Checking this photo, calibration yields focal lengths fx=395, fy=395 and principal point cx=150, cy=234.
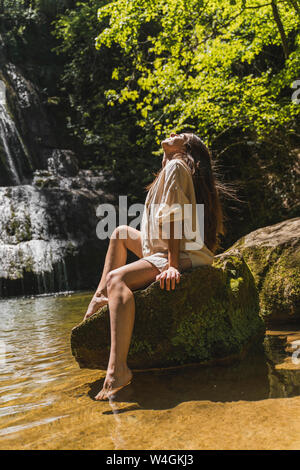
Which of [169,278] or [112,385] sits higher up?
[169,278]

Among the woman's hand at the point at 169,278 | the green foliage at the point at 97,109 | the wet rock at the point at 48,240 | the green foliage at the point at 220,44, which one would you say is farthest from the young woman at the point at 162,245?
the green foliage at the point at 97,109

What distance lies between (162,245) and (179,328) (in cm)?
54

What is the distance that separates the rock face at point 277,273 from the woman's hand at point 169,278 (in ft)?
4.20

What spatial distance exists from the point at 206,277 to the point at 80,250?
884 centimetres

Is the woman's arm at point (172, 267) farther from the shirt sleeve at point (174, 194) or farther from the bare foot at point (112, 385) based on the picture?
the bare foot at point (112, 385)

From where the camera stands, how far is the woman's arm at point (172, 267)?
2.39 m

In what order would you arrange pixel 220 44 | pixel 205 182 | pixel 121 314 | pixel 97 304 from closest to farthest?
1. pixel 121 314
2. pixel 97 304
3. pixel 205 182
4. pixel 220 44

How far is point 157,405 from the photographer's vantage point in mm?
1971

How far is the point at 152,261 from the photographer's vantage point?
2.51 meters

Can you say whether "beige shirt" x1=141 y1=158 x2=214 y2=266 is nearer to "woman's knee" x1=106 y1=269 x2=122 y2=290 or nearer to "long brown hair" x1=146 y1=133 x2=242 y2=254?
"long brown hair" x1=146 y1=133 x2=242 y2=254

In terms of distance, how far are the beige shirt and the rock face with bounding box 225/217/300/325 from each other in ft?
3.40

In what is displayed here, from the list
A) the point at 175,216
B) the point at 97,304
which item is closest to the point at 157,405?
the point at 97,304

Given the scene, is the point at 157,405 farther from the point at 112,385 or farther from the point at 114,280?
the point at 114,280

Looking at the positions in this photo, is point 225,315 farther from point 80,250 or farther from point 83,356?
point 80,250
